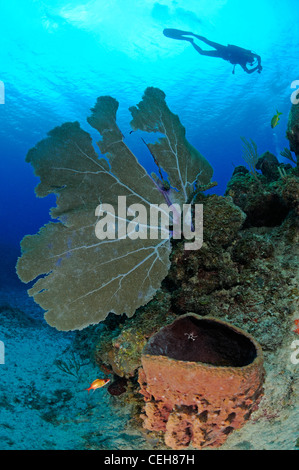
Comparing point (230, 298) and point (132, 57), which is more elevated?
point (132, 57)

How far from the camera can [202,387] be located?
1.82 m

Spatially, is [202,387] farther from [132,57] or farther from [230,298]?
[132,57]

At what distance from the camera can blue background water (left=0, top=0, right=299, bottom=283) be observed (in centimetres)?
2158

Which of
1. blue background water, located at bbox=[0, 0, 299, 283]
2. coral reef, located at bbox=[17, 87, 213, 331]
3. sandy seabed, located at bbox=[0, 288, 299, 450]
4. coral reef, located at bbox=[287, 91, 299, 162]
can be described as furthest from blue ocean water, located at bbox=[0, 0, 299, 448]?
coral reef, located at bbox=[287, 91, 299, 162]

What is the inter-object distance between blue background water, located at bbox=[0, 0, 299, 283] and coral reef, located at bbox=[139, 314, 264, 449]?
18.5 metres

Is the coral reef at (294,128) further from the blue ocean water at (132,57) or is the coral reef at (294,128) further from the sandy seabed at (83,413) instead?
the blue ocean water at (132,57)

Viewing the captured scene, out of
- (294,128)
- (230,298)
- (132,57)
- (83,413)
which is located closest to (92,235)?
(230,298)

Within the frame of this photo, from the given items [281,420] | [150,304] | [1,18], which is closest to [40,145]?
[150,304]

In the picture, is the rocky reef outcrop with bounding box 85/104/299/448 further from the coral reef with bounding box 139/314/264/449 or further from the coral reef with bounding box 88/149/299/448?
the coral reef with bounding box 139/314/264/449

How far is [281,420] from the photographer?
2.44 m

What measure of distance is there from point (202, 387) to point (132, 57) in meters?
31.4

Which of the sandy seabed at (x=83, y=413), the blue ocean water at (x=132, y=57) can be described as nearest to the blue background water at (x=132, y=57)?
the blue ocean water at (x=132, y=57)

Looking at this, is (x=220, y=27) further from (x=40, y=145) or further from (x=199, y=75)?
(x=40, y=145)

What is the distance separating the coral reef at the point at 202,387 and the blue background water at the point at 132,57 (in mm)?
18507
